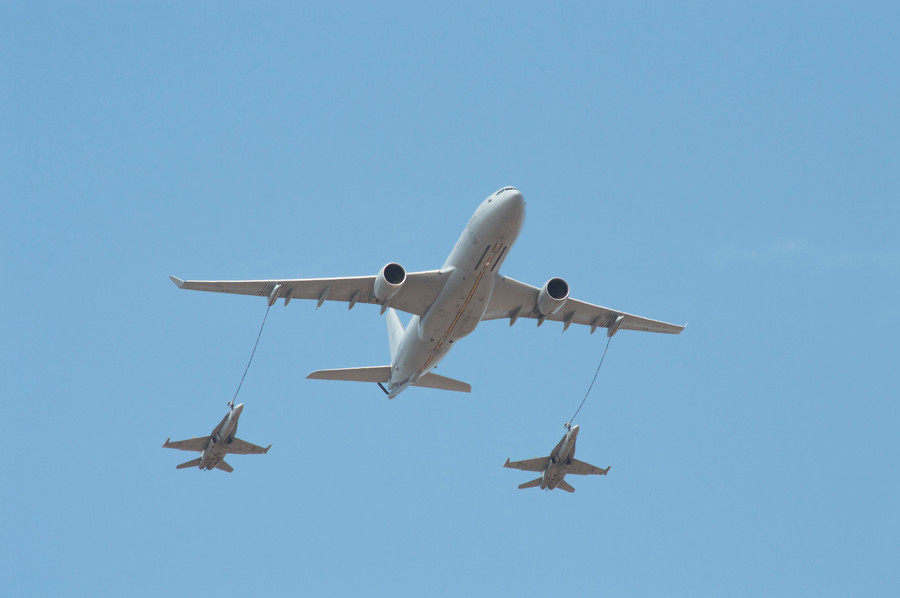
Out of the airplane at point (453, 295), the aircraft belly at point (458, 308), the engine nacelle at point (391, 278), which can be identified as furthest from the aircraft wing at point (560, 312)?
the engine nacelle at point (391, 278)

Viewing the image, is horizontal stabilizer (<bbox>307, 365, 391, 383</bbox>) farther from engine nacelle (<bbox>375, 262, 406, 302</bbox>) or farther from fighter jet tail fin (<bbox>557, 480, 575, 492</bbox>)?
fighter jet tail fin (<bbox>557, 480, 575, 492</bbox>)

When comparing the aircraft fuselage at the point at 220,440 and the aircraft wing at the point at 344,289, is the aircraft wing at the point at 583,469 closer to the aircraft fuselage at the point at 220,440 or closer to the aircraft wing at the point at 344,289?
the aircraft wing at the point at 344,289

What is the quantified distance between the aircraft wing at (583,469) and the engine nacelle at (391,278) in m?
9.75

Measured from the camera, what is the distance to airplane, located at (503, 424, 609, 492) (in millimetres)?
41562

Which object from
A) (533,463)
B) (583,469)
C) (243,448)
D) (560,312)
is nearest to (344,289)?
(243,448)

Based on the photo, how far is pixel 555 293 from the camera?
3962 cm

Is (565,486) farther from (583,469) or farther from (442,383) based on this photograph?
(442,383)

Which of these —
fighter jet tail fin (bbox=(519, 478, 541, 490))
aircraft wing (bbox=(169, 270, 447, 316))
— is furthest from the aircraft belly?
fighter jet tail fin (bbox=(519, 478, 541, 490))

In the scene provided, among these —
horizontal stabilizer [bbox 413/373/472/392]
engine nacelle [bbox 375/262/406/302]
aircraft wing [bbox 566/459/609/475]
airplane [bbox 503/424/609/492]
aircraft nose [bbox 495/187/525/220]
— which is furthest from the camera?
horizontal stabilizer [bbox 413/373/472/392]

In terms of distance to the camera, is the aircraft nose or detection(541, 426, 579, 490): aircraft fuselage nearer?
the aircraft nose

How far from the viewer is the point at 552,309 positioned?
3997 centimetres

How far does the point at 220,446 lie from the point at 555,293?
13.0 meters

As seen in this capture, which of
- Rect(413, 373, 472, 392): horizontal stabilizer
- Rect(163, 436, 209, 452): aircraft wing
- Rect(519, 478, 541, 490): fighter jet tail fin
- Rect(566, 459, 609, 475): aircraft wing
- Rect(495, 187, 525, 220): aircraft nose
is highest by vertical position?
Rect(495, 187, 525, 220): aircraft nose

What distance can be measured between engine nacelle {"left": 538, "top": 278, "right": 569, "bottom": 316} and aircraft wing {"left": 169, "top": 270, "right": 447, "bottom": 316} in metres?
3.91
